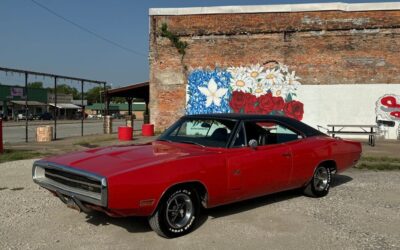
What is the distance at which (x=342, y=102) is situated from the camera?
18891mm

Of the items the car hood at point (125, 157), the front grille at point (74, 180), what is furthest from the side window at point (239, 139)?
the front grille at point (74, 180)

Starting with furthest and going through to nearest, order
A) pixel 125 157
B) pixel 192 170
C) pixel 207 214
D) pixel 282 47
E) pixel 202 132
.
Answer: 1. pixel 282 47
2. pixel 202 132
3. pixel 207 214
4. pixel 125 157
5. pixel 192 170

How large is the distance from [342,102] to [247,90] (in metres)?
4.27

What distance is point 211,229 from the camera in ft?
16.6

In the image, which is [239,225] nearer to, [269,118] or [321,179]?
[269,118]

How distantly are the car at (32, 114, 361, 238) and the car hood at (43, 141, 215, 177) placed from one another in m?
0.01

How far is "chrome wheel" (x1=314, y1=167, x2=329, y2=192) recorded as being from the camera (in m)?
A: 6.83

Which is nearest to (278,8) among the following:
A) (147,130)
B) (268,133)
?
(147,130)

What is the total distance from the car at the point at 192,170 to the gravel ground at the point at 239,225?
286 millimetres

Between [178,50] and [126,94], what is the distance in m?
6.87

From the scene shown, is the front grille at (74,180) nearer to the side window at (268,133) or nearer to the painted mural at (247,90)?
the side window at (268,133)

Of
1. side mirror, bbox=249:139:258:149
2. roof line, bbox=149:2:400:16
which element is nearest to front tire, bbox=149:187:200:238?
side mirror, bbox=249:139:258:149

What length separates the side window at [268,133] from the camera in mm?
5905

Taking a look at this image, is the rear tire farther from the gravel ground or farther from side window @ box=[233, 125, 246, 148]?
side window @ box=[233, 125, 246, 148]
